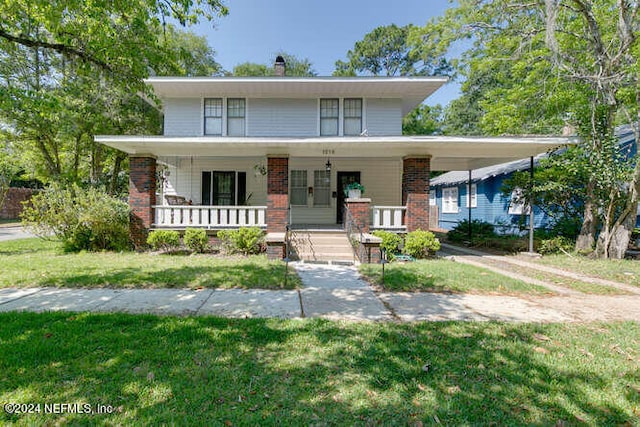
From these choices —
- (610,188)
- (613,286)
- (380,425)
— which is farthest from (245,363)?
(610,188)

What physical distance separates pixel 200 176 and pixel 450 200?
1643 centimetres

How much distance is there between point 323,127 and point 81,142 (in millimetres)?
13752

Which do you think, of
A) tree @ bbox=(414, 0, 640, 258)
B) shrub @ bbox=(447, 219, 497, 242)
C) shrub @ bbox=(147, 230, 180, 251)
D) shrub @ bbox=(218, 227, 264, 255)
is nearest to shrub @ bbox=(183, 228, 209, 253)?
shrub @ bbox=(147, 230, 180, 251)

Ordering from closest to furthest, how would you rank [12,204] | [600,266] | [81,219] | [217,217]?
[600,266] → [81,219] → [217,217] → [12,204]

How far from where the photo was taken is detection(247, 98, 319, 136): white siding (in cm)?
1148

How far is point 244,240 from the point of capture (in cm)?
884

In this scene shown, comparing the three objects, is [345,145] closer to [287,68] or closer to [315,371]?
[315,371]

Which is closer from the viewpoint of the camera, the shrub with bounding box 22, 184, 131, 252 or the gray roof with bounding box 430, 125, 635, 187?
the shrub with bounding box 22, 184, 131, 252

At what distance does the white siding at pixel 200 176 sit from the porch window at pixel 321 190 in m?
2.22

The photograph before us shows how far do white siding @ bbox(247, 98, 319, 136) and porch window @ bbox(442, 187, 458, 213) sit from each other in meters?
12.9

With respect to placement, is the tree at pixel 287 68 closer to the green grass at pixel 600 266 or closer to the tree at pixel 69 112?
the tree at pixel 69 112

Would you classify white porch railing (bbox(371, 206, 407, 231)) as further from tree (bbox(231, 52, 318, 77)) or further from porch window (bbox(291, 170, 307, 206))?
tree (bbox(231, 52, 318, 77))

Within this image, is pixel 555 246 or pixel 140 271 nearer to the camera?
pixel 140 271

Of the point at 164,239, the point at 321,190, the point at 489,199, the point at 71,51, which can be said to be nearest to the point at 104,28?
the point at 71,51
